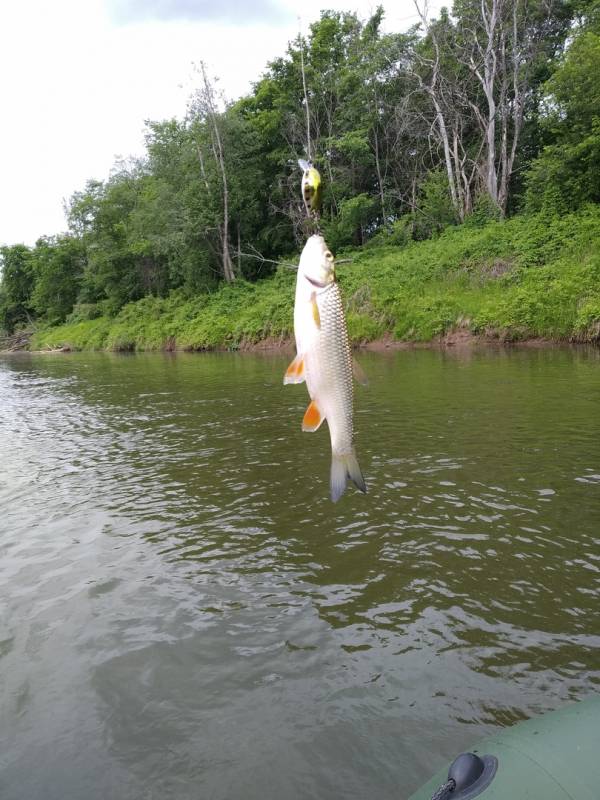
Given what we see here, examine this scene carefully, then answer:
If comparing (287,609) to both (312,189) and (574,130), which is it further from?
(574,130)

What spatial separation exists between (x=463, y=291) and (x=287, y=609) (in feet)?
85.2

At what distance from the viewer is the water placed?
3.44m

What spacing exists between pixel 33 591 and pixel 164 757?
9.23 ft

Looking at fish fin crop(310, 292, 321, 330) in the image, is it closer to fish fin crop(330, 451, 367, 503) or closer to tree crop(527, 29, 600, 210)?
fish fin crop(330, 451, 367, 503)

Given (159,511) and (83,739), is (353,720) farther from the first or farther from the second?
(159,511)

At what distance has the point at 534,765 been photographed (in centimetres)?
209

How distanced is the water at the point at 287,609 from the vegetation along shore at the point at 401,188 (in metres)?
17.9

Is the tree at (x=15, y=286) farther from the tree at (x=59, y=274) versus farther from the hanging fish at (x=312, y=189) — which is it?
the hanging fish at (x=312, y=189)

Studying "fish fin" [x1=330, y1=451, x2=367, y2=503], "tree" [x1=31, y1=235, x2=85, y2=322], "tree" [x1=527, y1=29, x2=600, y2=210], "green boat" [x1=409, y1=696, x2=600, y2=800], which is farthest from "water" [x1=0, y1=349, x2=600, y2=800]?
"tree" [x1=31, y1=235, x2=85, y2=322]

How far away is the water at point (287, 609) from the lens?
344 cm

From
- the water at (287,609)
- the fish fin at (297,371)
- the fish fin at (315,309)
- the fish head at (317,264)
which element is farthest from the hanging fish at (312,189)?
the water at (287,609)

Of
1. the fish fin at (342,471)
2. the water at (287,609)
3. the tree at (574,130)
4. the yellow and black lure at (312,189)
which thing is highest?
the tree at (574,130)

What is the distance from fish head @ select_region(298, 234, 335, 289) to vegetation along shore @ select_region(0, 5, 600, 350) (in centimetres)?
2279

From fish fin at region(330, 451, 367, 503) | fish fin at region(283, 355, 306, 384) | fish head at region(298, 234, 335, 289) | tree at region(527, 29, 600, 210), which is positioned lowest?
fish fin at region(330, 451, 367, 503)
